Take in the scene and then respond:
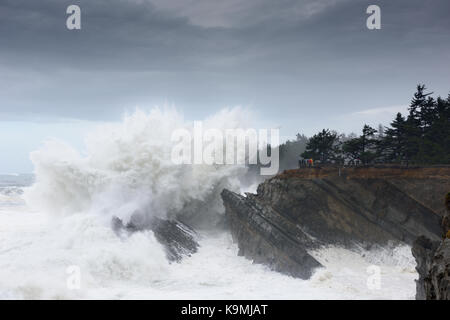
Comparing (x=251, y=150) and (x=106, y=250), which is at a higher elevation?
(x=251, y=150)

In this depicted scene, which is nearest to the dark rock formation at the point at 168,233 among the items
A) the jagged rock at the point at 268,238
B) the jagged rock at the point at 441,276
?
the jagged rock at the point at 268,238

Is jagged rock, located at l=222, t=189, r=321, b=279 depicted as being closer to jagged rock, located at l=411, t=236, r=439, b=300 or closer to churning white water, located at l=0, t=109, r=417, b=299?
churning white water, located at l=0, t=109, r=417, b=299

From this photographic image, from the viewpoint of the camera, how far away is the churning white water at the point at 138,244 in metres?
15.3

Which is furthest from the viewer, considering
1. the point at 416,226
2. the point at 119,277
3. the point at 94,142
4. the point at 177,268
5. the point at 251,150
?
the point at 251,150

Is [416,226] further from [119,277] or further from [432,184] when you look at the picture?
[119,277]

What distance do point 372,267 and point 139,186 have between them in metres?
12.8

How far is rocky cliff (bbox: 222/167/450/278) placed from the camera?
68.4ft

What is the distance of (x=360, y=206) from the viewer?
71.8 ft

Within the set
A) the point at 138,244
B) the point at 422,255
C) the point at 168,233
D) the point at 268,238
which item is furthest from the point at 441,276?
the point at 168,233

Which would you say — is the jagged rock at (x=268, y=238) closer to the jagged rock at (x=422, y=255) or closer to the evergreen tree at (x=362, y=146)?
the jagged rock at (x=422, y=255)

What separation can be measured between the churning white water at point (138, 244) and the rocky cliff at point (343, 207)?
3.36 feet

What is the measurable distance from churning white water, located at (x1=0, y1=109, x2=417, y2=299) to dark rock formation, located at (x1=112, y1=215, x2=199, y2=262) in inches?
17.6
